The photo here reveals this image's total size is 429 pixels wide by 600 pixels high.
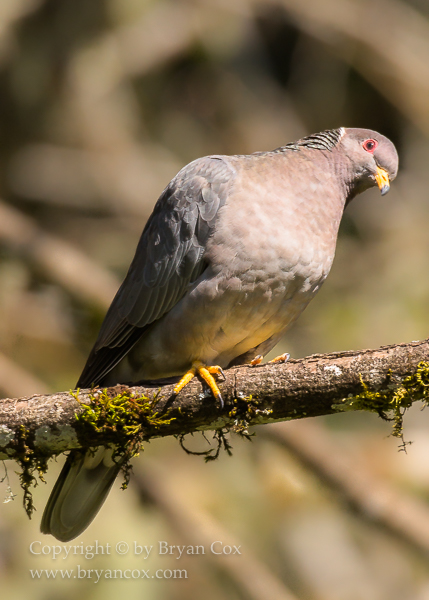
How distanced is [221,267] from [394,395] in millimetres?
1102

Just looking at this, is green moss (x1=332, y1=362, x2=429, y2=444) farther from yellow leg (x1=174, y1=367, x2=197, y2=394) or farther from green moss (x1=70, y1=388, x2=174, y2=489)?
green moss (x1=70, y1=388, x2=174, y2=489)

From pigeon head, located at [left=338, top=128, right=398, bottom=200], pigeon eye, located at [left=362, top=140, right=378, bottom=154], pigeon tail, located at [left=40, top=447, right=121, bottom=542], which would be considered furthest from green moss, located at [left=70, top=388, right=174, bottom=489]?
pigeon eye, located at [left=362, top=140, right=378, bottom=154]

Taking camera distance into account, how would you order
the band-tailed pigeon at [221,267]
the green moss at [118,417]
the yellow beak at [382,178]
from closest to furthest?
the green moss at [118,417], the band-tailed pigeon at [221,267], the yellow beak at [382,178]

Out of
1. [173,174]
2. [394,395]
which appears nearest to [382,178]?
[394,395]

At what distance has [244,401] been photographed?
299 cm

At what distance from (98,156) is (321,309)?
3.73 metres

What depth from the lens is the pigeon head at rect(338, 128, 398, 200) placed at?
4059 millimetres

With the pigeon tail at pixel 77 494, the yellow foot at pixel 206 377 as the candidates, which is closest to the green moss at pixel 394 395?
the yellow foot at pixel 206 377

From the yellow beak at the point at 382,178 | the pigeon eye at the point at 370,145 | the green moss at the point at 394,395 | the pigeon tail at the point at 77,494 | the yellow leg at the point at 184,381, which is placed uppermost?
the pigeon eye at the point at 370,145

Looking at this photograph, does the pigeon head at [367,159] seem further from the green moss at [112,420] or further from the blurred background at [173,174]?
the blurred background at [173,174]

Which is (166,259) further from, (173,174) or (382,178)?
(173,174)

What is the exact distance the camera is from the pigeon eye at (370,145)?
411 centimetres

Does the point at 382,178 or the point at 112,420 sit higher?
the point at 382,178

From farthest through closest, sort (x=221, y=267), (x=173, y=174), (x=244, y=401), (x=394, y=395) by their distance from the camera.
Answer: (x=173, y=174) < (x=221, y=267) < (x=244, y=401) < (x=394, y=395)
